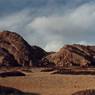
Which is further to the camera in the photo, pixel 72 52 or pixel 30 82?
pixel 72 52

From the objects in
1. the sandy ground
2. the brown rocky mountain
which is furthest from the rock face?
the sandy ground

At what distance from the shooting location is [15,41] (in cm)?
10150

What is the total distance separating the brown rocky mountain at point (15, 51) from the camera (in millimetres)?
97125

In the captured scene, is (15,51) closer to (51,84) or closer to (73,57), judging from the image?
(73,57)

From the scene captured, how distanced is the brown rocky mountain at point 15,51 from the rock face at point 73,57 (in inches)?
190

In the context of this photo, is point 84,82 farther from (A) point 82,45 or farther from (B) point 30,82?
(A) point 82,45

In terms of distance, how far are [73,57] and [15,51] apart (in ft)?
50.2

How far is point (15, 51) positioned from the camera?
98938 millimetres

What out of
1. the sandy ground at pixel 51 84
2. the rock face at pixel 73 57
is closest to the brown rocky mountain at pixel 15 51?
the rock face at pixel 73 57

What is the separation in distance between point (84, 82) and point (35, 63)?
62836 millimetres

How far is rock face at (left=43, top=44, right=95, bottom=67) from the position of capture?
96812 mm

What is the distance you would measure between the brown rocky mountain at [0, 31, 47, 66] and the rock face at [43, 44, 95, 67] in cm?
482

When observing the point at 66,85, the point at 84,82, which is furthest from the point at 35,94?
the point at 84,82

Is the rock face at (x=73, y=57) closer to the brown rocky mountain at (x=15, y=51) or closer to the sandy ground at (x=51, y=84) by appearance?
the brown rocky mountain at (x=15, y=51)
